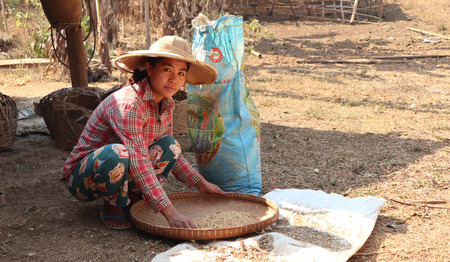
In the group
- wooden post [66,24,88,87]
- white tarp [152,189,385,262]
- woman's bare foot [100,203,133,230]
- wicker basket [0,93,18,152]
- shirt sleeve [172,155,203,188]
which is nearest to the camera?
white tarp [152,189,385,262]

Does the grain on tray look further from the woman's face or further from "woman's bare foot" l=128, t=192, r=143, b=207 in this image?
the woman's face

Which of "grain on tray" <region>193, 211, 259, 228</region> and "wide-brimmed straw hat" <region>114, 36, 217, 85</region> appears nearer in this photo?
"wide-brimmed straw hat" <region>114, 36, 217, 85</region>

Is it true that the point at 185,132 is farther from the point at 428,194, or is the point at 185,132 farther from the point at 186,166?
the point at 428,194

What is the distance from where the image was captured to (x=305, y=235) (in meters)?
2.22

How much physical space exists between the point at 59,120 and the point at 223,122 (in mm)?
1442

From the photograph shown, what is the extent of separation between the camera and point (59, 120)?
138 inches

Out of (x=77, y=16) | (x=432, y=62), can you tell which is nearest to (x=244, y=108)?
(x=77, y=16)

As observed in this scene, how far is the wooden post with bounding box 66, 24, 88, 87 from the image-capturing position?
378 centimetres

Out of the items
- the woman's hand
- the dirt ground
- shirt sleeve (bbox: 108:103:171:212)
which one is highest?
shirt sleeve (bbox: 108:103:171:212)

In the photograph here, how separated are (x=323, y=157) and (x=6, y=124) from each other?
243 centimetres

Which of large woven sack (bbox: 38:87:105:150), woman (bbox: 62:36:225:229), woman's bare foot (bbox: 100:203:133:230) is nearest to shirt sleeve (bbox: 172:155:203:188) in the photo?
woman (bbox: 62:36:225:229)

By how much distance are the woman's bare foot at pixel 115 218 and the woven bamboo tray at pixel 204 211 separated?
68 millimetres

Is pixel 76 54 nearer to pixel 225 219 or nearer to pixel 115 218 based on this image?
pixel 115 218

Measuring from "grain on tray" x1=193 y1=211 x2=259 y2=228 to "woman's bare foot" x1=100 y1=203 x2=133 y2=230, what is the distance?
36 centimetres
